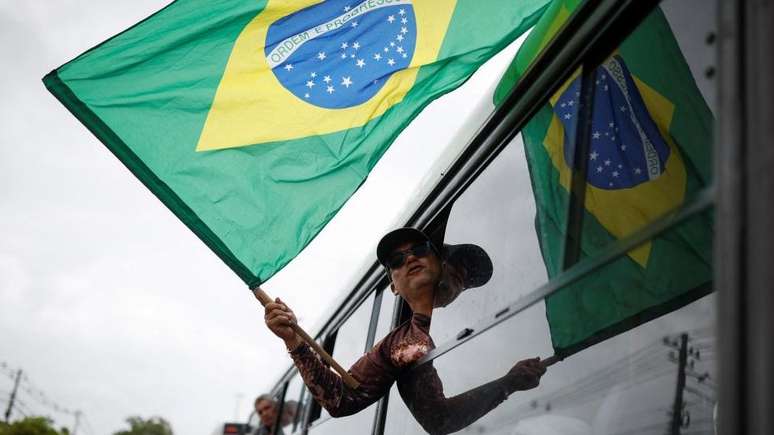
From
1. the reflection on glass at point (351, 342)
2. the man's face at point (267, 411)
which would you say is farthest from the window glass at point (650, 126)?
the man's face at point (267, 411)

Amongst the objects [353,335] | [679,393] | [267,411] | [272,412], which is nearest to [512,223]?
[679,393]

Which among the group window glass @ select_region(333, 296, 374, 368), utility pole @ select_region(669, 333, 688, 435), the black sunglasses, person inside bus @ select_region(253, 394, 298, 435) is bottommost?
utility pole @ select_region(669, 333, 688, 435)

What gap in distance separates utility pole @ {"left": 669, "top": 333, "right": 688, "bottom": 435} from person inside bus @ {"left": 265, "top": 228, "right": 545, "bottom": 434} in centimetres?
98

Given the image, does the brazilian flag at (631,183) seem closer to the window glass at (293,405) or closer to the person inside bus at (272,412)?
the window glass at (293,405)

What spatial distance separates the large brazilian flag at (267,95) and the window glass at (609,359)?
1.19 metres

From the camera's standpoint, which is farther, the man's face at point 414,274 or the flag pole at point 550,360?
the man's face at point 414,274

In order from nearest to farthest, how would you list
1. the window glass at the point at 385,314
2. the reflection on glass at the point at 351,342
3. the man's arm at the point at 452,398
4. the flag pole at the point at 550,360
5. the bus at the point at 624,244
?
the bus at the point at 624,244
the flag pole at the point at 550,360
the man's arm at the point at 452,398
the window glass at the point at 385,314
the reflection on glass at the point at 351,342

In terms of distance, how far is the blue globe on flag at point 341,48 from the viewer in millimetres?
2869

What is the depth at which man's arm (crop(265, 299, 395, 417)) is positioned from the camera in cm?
257

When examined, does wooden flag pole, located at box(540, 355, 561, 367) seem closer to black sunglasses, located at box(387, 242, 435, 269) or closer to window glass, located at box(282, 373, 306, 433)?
black sunglasses, located at box(387, 242, 435, 269)

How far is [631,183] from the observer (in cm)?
150

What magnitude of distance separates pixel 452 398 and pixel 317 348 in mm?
602

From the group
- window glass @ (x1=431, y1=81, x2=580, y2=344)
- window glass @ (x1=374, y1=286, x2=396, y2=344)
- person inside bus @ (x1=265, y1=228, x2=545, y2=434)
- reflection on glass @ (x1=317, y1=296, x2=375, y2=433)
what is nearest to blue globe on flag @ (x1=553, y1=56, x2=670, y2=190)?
window glass @ (x1=431, y1=81, x2=580, y2=344)

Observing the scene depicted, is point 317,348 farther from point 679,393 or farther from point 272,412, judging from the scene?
point 272,412
